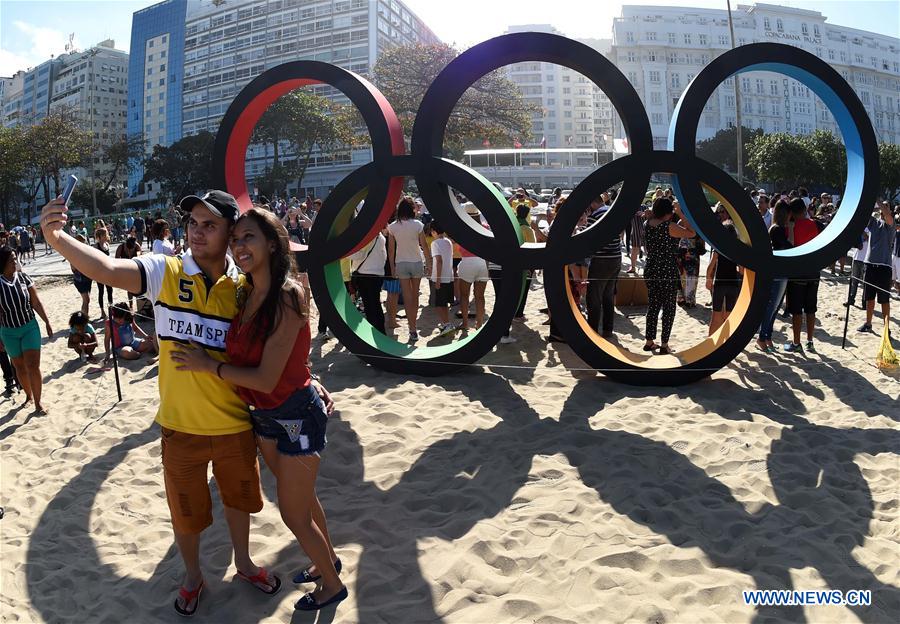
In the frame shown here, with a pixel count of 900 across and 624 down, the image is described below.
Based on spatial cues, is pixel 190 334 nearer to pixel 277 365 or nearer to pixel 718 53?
pixel 277 365

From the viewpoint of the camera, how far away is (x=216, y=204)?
2.67 metres

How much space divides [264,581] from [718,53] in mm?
103532

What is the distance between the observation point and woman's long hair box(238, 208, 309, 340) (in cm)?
253

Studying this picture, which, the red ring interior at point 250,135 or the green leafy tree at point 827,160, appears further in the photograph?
the green leafy tree at point 827,160

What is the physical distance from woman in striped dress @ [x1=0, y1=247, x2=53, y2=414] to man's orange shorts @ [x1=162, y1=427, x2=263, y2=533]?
4241 mm

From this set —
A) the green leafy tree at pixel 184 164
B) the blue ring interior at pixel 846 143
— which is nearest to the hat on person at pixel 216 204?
the blue ring interior at pixel 846 143

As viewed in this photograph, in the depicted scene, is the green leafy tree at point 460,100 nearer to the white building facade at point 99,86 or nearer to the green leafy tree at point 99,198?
the green leafy tree at point 99,198

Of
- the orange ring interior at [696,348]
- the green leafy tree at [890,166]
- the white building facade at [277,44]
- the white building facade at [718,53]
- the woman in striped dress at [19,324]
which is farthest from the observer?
the white building facade at [718,53]

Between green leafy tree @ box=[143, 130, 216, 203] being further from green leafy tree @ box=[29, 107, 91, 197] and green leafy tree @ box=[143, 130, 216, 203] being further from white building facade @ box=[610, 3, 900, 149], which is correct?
white building facade @ box=[610, 3, 900, 149]

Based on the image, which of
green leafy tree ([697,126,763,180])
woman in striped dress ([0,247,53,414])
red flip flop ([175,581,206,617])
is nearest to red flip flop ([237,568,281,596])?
red flip flop ([175,581,206,617])

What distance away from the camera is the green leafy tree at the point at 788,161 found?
4053 centimetres

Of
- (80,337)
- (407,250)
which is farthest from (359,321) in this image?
(80,337)

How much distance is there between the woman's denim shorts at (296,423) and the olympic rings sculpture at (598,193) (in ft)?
12.4

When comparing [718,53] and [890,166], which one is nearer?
[890,166]
